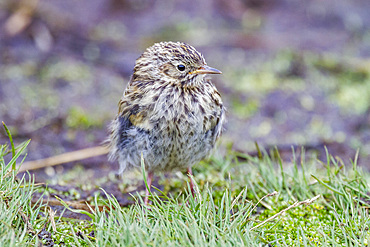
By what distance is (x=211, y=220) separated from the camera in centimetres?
349

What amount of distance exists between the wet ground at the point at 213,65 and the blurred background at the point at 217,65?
0.06ft

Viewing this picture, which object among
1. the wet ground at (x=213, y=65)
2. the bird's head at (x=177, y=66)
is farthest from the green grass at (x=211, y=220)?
the wet ground at (x=213, y=65)

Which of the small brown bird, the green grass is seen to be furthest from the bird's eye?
the green grass

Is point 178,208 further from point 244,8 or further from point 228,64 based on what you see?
point 244,8

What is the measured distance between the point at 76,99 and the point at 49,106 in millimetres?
400

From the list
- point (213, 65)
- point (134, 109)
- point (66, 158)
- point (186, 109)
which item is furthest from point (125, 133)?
point (213, 65)

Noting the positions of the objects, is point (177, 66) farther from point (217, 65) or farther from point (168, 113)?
point (217, 65)

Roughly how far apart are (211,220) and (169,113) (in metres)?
1.22

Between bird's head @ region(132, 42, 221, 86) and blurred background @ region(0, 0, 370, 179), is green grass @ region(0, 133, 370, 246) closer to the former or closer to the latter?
bird's head @ region(132, 42, 221, 86)

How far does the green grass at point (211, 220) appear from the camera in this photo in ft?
11.2

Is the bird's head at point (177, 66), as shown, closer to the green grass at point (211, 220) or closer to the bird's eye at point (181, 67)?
the bird's eye at point (181, 67)

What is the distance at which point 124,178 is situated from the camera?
17.2ft

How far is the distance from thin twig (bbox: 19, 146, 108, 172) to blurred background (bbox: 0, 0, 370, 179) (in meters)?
0.10

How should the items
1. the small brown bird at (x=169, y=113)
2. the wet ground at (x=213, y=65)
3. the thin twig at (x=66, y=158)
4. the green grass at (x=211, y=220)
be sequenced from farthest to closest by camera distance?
the wet ground at (x=213, y=65) → the thin twig at (x=66, y=158) → the small brown bird at (x=169, y=113) → the green grass at (x=211, y=220)
